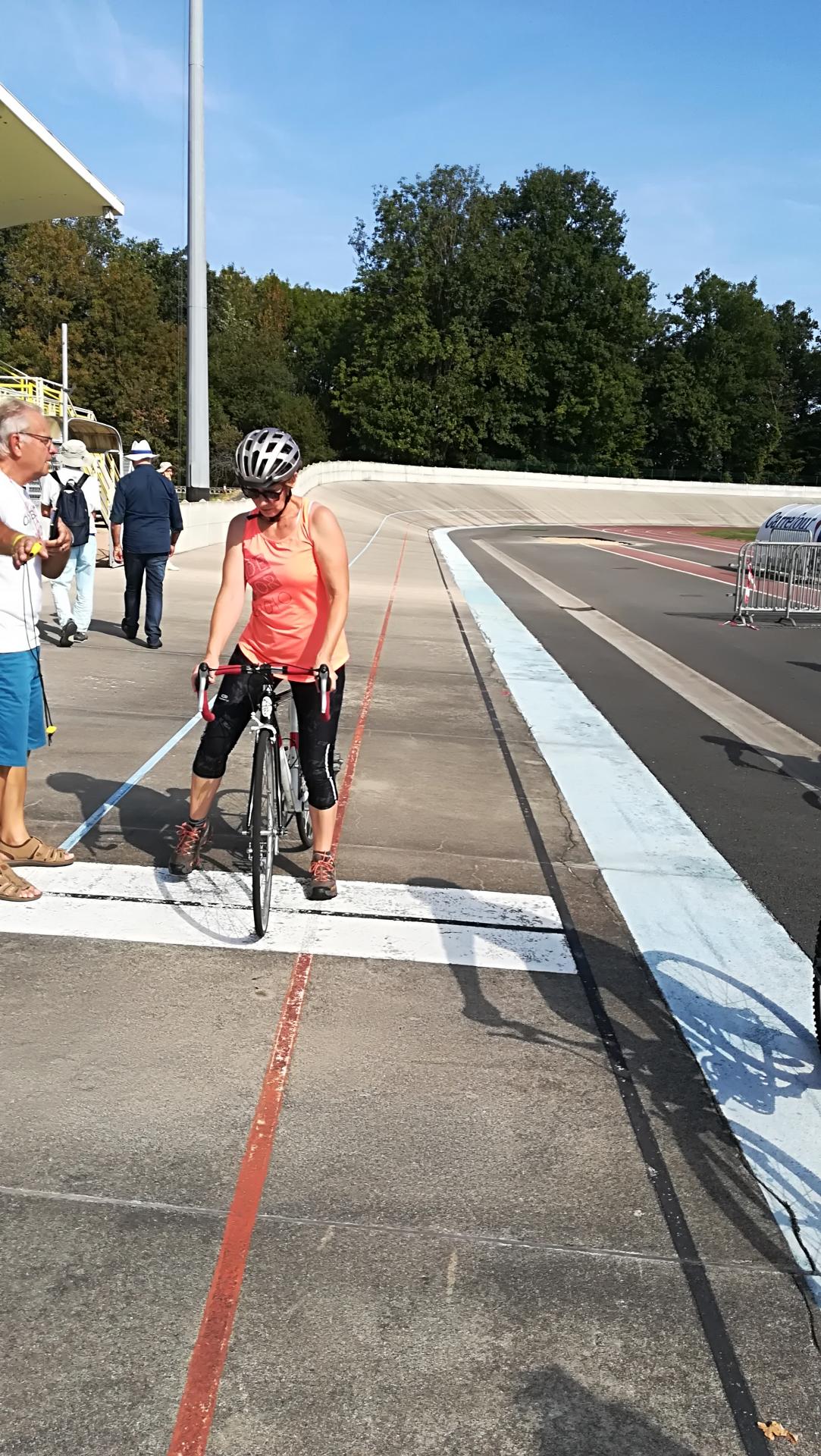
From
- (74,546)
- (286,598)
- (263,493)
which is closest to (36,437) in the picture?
(263,493)

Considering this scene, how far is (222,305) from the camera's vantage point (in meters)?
100

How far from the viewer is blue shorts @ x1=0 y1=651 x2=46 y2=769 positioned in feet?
17.6

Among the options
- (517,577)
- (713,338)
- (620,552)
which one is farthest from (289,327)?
(517,577)

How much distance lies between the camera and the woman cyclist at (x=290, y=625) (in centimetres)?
521

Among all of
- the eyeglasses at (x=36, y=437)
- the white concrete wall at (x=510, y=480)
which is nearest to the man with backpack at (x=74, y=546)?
the eyeglasses at (x=36, y=437)

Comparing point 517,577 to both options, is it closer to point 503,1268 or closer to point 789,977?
point 789,977

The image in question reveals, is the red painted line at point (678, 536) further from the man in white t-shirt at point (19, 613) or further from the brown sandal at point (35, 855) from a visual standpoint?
the man in white t-shirt at point (19, 613)

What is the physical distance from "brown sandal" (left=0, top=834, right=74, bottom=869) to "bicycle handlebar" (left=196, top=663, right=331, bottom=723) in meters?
1.03

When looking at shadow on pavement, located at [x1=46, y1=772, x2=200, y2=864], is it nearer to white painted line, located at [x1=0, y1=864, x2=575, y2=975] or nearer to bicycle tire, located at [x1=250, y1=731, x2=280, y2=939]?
white painted line, located at [x1=0, y1=864, x2=575, y2=975]

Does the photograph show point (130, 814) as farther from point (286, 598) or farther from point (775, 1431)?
point (775, 1431)

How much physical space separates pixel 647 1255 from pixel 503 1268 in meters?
0.37

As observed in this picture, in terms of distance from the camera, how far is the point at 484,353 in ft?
304

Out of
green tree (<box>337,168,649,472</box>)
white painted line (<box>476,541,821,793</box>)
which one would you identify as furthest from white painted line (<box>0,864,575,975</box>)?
green tree (<box>337,168,649,472</box>)

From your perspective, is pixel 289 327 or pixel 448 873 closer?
pixel 448 873
